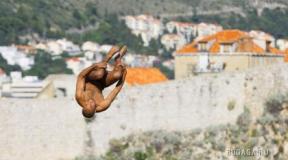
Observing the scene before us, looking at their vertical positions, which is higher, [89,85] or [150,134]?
[89,85]

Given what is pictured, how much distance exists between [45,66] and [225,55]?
1970 inches

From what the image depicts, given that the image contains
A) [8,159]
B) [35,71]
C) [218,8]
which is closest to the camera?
[8,159]

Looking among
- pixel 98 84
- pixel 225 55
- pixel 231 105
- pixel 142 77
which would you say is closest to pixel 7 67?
pixel 142 77

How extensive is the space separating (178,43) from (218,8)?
907 centimetres

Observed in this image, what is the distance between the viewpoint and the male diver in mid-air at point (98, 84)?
3285 mm

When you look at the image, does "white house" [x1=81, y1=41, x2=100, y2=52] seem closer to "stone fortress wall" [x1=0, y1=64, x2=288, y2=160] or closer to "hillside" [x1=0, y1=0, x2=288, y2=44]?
"hillside" [x1=0, y1=0, x2=288, y2=44]

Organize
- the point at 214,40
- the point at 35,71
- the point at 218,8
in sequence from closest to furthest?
the point at 214,40 → the point at 35,71 → the point at 218,8

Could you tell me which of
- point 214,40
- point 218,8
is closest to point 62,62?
point 218,8

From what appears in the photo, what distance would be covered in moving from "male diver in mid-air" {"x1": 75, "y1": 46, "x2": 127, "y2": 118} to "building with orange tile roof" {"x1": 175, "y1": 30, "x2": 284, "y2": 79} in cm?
2836

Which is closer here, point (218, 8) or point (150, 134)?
point (150, 134)

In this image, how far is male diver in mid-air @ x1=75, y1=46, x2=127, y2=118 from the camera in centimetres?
329

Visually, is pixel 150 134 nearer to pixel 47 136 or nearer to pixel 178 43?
pixel 47 136

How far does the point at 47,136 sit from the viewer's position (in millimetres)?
24812

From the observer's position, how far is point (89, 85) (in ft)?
11.0
